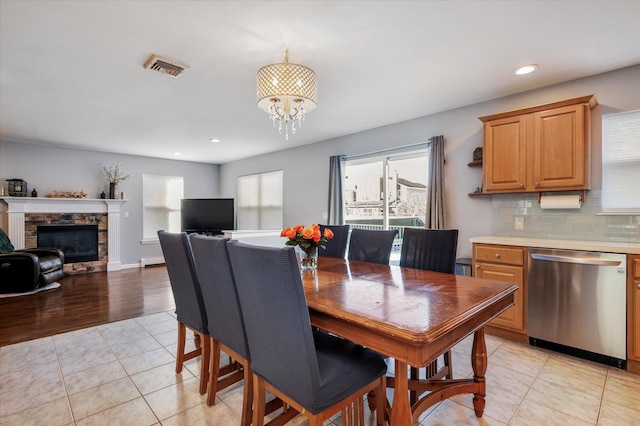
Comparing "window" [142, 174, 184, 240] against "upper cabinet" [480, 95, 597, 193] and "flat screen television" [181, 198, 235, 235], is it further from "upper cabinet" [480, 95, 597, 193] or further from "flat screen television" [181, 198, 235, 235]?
"upper cabinet" [480, 95, 597, 193]

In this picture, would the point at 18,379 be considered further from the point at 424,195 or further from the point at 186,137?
the point at 424,195

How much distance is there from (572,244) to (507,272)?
56 cm

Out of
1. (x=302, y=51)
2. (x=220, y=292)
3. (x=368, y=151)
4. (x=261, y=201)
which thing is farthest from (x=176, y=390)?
(x=261, y=201)

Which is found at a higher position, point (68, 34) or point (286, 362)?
point (68, 34)

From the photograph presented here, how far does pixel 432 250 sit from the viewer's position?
2.46m

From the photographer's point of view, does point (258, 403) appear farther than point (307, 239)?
No

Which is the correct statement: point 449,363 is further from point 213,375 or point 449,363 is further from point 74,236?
point 74,236

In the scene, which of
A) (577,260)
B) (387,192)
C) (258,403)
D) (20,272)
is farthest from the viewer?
(387,192)

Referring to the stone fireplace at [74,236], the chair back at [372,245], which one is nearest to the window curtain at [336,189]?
the chair back at [372,245]

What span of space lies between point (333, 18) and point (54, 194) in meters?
6.60

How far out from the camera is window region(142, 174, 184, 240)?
7094 mm

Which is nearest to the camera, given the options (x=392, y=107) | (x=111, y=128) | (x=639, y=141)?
(x=639, y=141)

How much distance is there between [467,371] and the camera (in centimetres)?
239

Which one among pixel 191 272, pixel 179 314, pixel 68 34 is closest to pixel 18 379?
pixel 179 314
